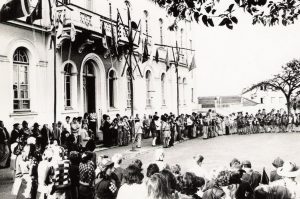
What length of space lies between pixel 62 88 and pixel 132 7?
10.3m

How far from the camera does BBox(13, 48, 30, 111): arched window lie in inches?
675

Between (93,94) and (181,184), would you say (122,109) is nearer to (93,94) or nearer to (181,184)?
(93,94)

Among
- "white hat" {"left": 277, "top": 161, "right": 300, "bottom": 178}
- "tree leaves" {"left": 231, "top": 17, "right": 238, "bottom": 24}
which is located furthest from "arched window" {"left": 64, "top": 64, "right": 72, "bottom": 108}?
"white hat" {"left": 277, "top": 161, "right": 300, "bottom": 178}

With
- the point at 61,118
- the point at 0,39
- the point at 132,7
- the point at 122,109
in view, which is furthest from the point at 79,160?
the point at 132,7

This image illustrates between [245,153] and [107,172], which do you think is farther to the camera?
[245,153]

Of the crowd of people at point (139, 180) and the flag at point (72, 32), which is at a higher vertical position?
the flag at point (72, 32)

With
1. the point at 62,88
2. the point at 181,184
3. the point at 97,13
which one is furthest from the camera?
the point at 97,13

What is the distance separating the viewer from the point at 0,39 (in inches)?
631

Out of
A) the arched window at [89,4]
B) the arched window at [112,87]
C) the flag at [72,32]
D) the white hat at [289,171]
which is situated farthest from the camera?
the arched window at [112,87]

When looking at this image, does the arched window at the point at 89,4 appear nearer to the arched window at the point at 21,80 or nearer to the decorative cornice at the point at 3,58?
the arched window at the point at 21,80

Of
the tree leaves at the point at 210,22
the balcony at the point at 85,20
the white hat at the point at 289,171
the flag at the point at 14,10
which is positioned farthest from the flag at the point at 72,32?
the white hat at the point at 289,171

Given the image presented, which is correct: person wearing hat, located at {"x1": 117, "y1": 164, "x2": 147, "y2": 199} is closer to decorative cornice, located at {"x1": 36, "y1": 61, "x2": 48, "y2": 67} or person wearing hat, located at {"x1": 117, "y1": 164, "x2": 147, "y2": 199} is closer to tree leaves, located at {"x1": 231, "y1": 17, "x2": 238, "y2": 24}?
tree leaves, located at {"x1": 231, "y1": 17, "x2": 238, "y2": 24}

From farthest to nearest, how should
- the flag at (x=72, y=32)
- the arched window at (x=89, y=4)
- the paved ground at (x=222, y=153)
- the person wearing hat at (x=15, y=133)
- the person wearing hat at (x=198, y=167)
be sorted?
1. the arched window at (x=89, y=4)
2. the flag at (x=72, y=32)
3. the paved ground at (x=222, y=153)
4. the person wearing hat at (x=15, y=133)
5. the person wearing hat at (x=198, y=167)

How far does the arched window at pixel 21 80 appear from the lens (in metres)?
17.2
